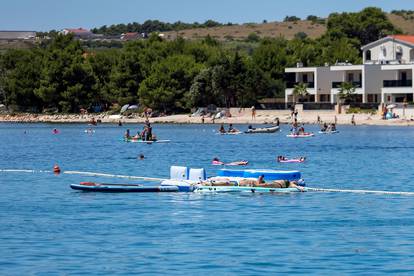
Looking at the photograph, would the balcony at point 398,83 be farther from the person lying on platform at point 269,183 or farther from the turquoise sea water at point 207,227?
the person lying on platform at point 269,183

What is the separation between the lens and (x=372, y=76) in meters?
148

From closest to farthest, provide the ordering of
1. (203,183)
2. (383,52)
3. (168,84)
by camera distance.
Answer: (203,183)
(383,52)
(168,84)

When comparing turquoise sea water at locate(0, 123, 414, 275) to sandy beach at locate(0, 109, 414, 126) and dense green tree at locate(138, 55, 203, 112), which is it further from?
dense green tree at locate(138, 55, 203, 112)

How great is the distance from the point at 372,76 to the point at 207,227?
105374 mm

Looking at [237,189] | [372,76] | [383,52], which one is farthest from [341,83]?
[237,189]

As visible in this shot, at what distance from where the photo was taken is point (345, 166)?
7969cm

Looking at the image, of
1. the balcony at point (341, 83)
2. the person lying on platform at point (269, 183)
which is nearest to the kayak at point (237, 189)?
the person lying on platform at point (269, 183)

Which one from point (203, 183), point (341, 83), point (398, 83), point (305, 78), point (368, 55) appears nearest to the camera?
point (203, 183)

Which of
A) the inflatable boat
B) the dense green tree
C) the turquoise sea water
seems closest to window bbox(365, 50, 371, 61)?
the dense green tree

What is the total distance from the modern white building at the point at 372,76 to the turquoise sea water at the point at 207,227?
64300 millimetres

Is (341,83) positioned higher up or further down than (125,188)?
higher up

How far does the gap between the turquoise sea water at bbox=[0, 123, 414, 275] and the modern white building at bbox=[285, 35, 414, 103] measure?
211ft

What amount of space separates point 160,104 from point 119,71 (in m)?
9.45

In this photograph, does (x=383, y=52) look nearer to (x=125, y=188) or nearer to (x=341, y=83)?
(x=341, y=83)
